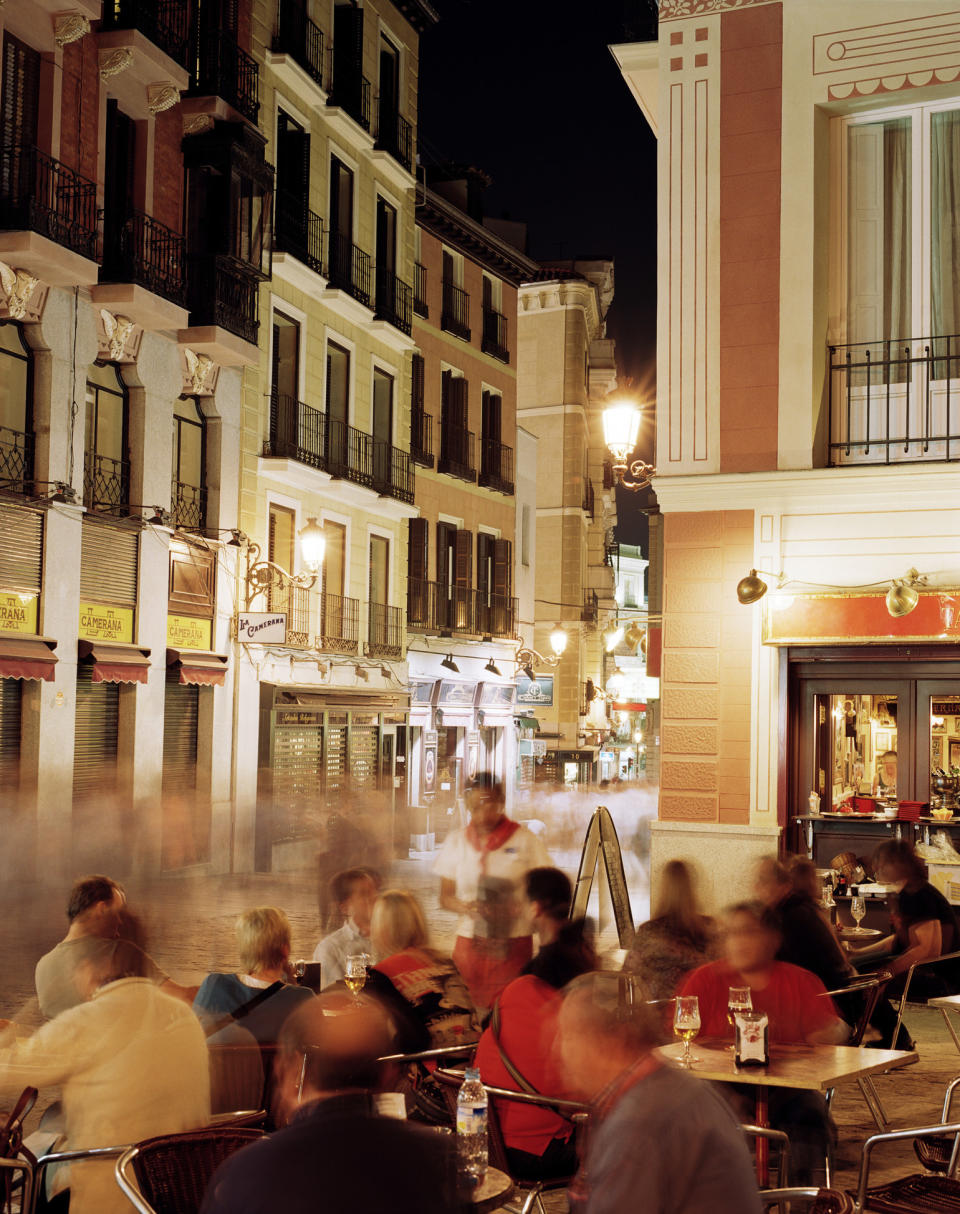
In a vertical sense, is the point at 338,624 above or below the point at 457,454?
below

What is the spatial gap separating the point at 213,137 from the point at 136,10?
2.63 m

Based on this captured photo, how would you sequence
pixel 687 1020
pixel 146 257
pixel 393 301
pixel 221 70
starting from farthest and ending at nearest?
pixel 393 301, pixel 221 70, pixel 146 257, pixel 687 1020

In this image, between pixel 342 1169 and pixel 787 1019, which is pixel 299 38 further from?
pixel 342 1169

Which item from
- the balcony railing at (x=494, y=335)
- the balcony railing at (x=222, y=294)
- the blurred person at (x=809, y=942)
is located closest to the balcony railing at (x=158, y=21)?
the balcony railing at (x=222, y=294)

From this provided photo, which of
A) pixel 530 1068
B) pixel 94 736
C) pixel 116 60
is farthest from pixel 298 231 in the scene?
pixel 530 1068

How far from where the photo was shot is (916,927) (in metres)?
8.43

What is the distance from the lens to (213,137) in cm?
2120

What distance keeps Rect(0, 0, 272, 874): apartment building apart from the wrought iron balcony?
143 inches

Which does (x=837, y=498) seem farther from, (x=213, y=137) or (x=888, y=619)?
(x=213, y=137)

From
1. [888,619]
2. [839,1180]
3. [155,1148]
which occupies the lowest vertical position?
Result: [839,1180]

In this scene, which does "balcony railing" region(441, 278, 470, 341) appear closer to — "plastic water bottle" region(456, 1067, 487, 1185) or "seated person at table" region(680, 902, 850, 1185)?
"seated person at table" region(680, 902, 850, 1185)

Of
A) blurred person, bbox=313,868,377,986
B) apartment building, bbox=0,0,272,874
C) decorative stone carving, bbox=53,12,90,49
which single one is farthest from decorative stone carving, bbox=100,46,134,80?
blurred person, bbox=313,868,377,986

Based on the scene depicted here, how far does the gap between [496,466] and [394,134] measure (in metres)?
9.30

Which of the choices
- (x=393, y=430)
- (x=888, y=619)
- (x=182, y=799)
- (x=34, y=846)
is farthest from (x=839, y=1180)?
(x=393, y=430)
